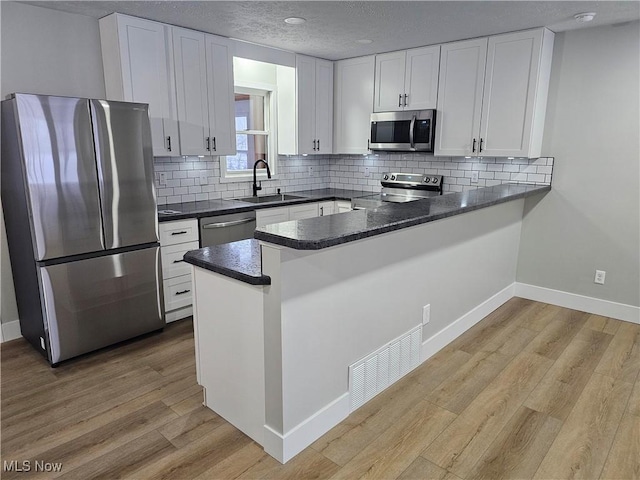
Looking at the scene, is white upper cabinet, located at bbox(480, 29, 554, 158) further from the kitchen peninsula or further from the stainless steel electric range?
the kitchen peninsula

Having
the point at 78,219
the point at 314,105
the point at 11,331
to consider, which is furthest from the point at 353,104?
the point at 11,331

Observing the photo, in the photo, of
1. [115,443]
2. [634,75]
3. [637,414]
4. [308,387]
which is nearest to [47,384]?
[115,443]

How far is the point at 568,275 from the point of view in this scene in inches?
153

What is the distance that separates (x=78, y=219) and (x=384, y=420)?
7.28 ft

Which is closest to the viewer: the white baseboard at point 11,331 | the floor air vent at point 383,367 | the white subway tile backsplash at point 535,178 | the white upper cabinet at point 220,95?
the floor air vent at point 383,367

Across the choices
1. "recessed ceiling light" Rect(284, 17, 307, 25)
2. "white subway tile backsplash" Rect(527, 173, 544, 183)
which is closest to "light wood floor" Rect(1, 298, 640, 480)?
"white subway tile backsplash" Rect(527, 173, 544, 183)

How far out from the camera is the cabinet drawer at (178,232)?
3.30 m

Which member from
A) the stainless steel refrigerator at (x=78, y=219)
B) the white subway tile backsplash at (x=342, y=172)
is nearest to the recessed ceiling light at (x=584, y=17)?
the white subway tile backsplash at (x=342, y=172)

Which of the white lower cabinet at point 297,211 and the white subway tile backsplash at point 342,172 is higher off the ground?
the white subway tile backsplash at point 342,172

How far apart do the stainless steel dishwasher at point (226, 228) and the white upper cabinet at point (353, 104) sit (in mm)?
1597

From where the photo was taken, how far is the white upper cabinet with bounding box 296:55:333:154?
179 inches

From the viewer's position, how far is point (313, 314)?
Answer: 6.51ft

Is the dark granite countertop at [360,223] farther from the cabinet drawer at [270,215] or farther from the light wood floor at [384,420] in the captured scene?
the cabinet drawer at [270,215]

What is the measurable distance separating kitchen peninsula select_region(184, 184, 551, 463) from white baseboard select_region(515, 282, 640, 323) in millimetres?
1659
